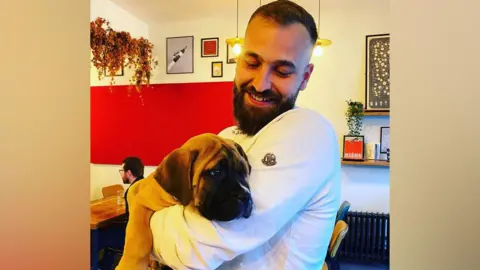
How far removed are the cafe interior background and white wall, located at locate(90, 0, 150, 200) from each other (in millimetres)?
10

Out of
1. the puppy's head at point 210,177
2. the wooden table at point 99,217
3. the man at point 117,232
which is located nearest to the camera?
the puppy's head at point 210,177

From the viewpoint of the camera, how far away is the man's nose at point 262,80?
79cm

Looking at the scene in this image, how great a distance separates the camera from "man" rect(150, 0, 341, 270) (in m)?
0.69

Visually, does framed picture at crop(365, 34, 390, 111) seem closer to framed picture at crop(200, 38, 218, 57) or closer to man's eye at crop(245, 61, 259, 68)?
framed picture at crop(200, 38, 218, 57)

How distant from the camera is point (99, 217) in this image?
2.89 meters

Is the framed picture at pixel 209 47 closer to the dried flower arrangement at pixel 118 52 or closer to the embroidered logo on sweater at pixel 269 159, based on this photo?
the dried flower arrangement at pixel 118 52

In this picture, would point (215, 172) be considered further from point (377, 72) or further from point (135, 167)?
point (377, 72)

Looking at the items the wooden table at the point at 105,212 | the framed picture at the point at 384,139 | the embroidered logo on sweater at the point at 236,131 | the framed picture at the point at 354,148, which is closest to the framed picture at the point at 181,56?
the wooden table at the point at 105,212

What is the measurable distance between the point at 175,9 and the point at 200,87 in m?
0.86

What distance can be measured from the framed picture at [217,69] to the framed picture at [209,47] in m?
0.10

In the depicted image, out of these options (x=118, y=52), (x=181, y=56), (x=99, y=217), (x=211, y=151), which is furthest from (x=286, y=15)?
(x=181, y=56)

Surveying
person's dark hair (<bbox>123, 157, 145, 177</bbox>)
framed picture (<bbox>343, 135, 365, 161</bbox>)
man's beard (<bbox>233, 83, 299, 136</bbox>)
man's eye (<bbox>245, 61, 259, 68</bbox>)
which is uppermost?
man's eye (<bbox>245, 61, 259, 68</bbox>)

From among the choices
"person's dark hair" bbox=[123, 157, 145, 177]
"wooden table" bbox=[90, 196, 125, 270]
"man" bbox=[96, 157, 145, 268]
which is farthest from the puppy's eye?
"person's dark hair" bbox=[123, 157, 145, 177]
